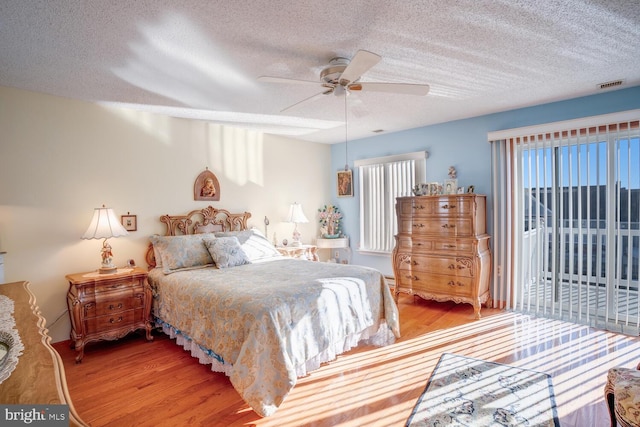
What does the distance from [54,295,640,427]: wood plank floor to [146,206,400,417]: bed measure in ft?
0.52

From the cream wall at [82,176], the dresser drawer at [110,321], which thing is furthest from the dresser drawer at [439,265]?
the dresser drawer at [110,321]

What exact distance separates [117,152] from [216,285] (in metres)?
2.09

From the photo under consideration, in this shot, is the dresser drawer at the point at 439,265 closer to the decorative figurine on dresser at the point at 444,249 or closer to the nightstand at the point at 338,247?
the decorative figurine on dresser at the point at 444,249

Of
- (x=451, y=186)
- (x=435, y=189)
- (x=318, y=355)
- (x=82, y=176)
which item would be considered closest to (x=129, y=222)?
(x=82, y=176)

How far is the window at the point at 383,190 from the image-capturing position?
16.5 feet

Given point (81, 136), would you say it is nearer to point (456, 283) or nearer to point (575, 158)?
point (456, 283)

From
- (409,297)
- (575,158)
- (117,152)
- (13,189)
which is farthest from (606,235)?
(13,189)

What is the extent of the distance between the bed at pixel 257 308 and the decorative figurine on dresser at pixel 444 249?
1161 mm

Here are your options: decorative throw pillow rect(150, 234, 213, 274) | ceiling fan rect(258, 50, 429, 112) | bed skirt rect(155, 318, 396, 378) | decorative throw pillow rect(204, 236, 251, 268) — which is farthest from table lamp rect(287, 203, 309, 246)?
ceiling fan rect(258, 50, 429, 112)

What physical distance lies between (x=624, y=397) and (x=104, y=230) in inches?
158

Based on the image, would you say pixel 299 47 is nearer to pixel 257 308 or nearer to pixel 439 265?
pixel 257 308

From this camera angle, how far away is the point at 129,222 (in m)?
3.68

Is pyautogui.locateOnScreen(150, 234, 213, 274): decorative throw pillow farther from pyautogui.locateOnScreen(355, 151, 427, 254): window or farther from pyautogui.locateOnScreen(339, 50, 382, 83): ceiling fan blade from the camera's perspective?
pyautogui.locateOnScreen(355, 151, 427, 254): window

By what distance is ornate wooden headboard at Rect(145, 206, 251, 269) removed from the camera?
12.9 feet
